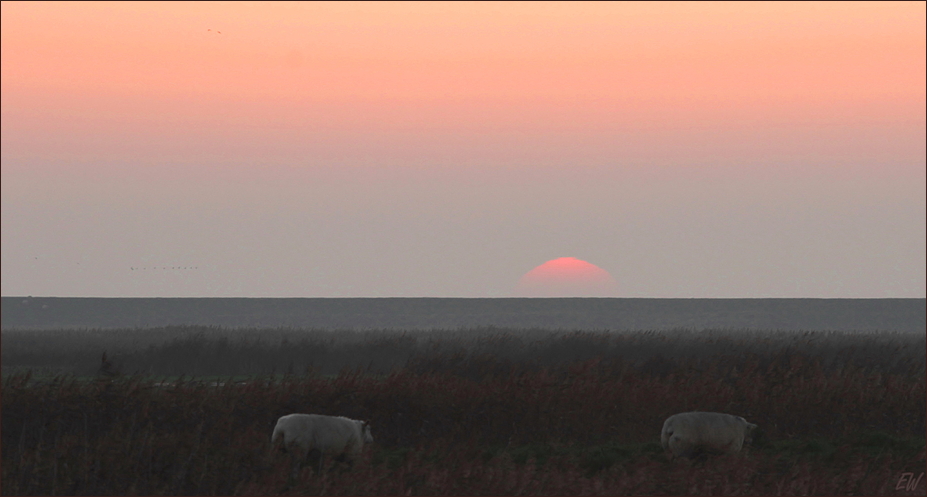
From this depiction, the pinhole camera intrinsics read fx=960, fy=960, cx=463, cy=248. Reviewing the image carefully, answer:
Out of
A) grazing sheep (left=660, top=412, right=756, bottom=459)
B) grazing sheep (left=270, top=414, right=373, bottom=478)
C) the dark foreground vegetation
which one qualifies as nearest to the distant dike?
the dark foreground vegetation

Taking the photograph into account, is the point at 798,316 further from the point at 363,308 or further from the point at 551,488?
the point at 551,488

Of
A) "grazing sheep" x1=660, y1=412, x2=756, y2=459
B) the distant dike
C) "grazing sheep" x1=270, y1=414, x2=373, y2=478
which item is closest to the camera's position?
"grazing sheep" x1=270, y1=414, x2=373, y2=478

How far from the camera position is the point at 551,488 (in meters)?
11.1

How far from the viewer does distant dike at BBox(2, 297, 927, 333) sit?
12081cm

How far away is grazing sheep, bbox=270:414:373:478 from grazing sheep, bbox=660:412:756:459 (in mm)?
4485

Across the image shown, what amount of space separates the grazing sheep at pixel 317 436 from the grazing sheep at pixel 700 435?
448 cm

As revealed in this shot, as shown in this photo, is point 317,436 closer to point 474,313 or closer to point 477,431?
point 477,431

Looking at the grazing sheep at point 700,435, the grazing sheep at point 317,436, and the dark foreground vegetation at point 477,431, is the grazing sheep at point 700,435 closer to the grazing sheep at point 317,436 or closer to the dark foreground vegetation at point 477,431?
the dark foreground vegetation at point 477,431

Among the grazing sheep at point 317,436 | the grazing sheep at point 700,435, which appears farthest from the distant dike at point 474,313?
the grazing sheep at point 317,436

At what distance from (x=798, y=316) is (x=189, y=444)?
129 m

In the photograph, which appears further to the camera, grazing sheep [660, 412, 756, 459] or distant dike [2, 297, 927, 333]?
distant dike [2, 297, 927, 333]

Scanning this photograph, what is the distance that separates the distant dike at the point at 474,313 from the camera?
120812 millimetres

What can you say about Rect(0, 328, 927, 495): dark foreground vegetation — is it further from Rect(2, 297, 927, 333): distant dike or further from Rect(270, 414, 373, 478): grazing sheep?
Rect(2, 297, 927, 333): distant dike

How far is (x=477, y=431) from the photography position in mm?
16828
